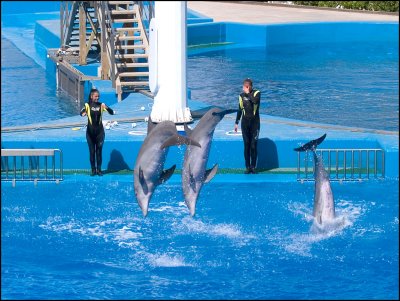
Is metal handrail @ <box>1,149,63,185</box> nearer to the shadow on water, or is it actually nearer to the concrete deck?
the shadow on water

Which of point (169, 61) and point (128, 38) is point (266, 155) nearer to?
point (169, 61)

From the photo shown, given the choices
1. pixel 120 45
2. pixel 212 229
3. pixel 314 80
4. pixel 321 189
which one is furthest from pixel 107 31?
pixel 321 189

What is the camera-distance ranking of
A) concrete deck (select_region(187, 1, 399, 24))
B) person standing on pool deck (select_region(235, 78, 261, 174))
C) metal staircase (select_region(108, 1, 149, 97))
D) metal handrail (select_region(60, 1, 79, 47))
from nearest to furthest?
person standing on pool deck (select_region(235, 78, 261, 174))
metal staircase (select_region(108, 1, 149, 97))
metal handrail (select_region(60, 1, 79, 47))
concrete deck (select_region(187, 1, 399, 24))

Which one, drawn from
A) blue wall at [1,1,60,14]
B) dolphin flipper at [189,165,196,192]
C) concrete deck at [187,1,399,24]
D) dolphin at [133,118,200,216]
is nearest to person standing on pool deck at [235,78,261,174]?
dolphin flipper at [189,165,196,192]

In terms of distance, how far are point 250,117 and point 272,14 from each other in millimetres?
16857

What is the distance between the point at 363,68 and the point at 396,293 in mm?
13127

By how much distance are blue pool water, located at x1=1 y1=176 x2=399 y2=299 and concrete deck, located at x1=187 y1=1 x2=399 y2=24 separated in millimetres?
15272

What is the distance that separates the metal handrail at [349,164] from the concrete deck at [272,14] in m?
14.4

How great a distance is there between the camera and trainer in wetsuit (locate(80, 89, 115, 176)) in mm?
11680

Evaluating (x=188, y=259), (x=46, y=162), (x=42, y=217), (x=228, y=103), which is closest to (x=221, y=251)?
(x=188, y=259)

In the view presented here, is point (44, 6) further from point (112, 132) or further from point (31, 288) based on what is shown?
point (31, 288)

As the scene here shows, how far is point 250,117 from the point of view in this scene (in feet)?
38.7

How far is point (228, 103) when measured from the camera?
17328 millimetres

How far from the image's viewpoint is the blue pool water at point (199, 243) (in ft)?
29.4
